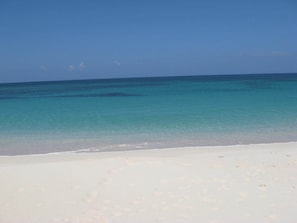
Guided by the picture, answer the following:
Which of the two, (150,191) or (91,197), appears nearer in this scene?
(91,197)

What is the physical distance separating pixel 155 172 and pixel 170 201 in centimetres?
141

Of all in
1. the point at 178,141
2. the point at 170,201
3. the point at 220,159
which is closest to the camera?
A: the point at 170,201

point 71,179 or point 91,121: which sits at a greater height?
point 91,121

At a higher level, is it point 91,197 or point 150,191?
point 150,191

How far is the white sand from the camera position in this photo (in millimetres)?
4891

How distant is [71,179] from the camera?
20.7 ft

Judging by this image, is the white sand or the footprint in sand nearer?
the white sand

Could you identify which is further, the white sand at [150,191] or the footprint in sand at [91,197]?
the footprint in sand at [91,197]

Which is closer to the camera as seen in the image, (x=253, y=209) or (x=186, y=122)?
(x=253, y=209)

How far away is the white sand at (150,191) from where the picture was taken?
4891 mm

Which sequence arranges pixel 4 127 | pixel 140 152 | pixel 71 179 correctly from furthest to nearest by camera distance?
pixel 4 127 → pixel 140 152 → pixel 71 179

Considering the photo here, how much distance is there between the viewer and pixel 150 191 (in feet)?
19.0

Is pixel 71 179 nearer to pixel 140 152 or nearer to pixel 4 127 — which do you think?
pixel 140 152

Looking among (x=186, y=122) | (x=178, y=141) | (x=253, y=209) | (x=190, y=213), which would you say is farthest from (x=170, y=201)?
(x=186, y=122)
